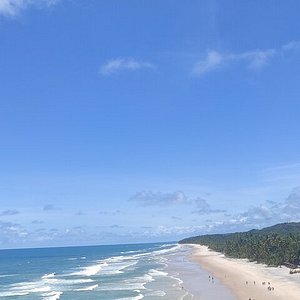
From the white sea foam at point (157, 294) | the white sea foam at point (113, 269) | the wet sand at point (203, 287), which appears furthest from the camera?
the white sea foam at point (113, 269)

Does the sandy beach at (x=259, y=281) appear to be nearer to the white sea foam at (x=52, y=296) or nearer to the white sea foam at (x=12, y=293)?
the white sea foam at (x=52, y=296)

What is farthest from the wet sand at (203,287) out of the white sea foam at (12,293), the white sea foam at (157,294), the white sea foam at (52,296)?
the white sea foam at (12,293)

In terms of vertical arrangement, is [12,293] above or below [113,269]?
below

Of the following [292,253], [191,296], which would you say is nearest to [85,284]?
[191,296]

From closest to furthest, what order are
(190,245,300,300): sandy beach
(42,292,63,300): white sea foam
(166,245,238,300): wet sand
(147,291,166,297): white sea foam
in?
(190,245,300,300): sandy beach < (166,245,238,300): wet sand < (147,291,166,297): white sea foam < (42,292,63,300): white sea foam

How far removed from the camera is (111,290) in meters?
64.8

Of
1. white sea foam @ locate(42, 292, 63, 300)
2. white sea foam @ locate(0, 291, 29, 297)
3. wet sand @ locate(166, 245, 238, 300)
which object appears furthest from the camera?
white sea foam @ locate(0, 291, 29, 297)

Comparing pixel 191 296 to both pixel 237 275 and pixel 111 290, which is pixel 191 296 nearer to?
pixel 111 290

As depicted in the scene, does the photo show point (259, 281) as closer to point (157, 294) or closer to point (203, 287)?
point (203, 287)

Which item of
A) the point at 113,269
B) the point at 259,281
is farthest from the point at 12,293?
the point at 113,269

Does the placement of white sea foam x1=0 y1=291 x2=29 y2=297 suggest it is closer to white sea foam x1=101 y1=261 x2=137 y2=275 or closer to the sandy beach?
white sea foam x1=101 y1=261 x2=137 y2=275

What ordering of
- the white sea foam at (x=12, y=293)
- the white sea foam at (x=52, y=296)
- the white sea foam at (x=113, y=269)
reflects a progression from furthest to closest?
the white sea foam at (x=113, y=269), the white sea foam at (x=12, y=293), the white sea foam at (x=52, y=296)

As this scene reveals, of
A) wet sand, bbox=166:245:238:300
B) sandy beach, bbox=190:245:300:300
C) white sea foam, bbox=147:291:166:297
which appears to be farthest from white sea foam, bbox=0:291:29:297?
sandy beach, bbox=190:245:300:300

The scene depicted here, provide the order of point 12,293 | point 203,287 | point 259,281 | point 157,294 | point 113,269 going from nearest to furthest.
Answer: point 157,294 < point 203,287 < point 259,281 < point 12,293 < point 113,269
